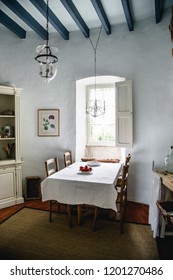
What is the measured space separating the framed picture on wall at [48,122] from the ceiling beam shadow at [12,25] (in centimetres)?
152

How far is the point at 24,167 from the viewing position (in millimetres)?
4191

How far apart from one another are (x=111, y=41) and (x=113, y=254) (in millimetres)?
3536

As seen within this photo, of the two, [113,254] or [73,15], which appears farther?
[73,15]

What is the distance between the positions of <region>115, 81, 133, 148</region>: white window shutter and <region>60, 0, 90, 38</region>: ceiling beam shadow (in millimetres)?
1204

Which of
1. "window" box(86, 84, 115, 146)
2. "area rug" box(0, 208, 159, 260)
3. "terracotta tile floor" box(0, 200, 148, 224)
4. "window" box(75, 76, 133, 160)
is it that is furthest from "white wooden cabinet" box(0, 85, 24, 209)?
"window" box(86, 84, 115, 146)

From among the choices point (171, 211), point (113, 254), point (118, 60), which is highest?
point (118, 60)

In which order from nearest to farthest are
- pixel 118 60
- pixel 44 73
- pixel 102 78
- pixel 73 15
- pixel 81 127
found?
1. pixel 44 73
2. pixel 73 15
3. pixel 118 60
4. pixel 102 78
5. pixel 81 127

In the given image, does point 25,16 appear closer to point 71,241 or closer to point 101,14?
point 101,14

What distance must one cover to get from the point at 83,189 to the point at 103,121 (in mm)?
2217

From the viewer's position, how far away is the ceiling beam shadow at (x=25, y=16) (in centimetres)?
307

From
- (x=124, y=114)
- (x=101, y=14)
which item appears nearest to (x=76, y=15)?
(x=101, y=14)

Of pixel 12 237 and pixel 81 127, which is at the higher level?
pixel 81 127

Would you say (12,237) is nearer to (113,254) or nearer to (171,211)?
(113,254)

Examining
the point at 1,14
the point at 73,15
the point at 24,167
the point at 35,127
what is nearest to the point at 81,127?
the point at 35,127
